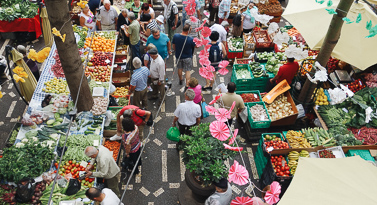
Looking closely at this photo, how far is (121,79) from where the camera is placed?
902 centimetres

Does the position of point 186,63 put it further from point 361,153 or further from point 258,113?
point 361,153

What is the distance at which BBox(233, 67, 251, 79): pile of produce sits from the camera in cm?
892

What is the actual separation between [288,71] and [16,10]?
9.77 m

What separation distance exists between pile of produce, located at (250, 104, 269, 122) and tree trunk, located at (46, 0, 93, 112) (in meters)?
4.21

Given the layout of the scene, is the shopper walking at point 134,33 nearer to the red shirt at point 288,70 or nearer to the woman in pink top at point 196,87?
the woman in pink top at point 196,87

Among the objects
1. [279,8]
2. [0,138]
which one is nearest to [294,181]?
[0,138]

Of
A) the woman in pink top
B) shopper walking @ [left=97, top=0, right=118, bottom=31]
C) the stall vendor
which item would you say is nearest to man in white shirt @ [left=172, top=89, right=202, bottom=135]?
the woman in pink top

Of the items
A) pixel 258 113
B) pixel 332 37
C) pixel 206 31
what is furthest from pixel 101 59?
pixel 332 37

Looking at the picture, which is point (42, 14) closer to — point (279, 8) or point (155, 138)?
point (155, 138)

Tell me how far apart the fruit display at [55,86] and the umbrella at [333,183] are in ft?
19.9

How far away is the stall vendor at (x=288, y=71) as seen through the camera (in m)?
8.23

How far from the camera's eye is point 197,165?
17.5 ft

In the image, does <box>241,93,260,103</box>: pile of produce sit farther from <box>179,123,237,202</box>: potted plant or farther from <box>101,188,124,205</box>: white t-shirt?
<box>101,188,124,205</box>: white t-shirt

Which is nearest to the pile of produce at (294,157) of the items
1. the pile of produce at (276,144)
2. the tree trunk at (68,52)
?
the pile of produce at (276,144)
